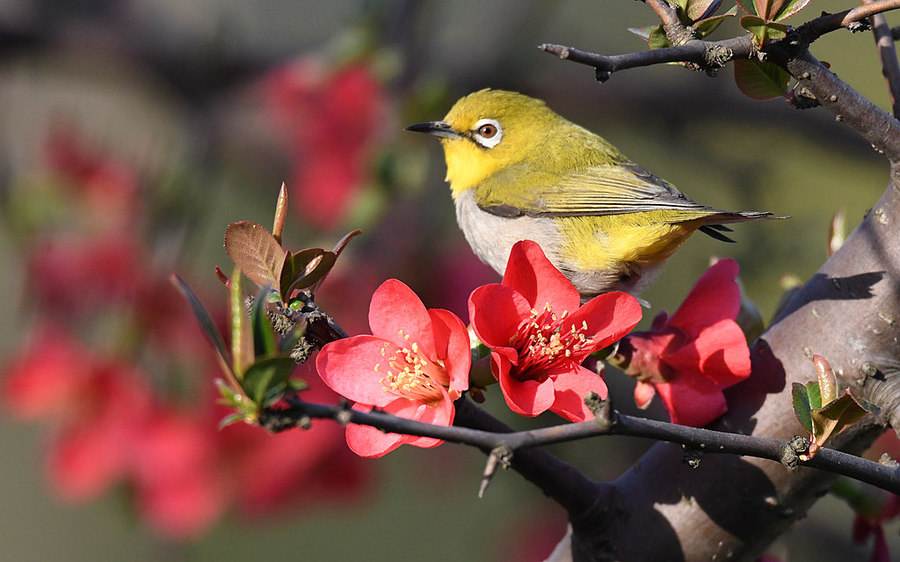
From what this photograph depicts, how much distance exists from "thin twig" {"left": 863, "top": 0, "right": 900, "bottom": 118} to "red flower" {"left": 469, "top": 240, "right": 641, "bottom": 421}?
441 mm

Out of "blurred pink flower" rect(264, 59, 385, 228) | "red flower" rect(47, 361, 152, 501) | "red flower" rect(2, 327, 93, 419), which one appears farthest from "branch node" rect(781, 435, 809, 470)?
"blurred pink flower" rect(264, 59, 385, 228)

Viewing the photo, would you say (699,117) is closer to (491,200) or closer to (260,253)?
(491,200)

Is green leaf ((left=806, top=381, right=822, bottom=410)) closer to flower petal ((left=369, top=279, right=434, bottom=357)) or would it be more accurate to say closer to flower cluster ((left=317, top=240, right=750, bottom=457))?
flower cluster ((left=317, top=240, right=750, bottom=457))

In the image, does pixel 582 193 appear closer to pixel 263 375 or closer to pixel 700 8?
pixel 700 8

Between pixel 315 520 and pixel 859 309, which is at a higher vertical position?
pixel 859 309

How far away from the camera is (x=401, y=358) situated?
48.9 inches

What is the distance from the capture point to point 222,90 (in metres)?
3.96

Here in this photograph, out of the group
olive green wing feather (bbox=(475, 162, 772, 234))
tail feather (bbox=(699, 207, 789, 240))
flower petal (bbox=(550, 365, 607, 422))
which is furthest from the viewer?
olive green wing feather (bbox=(475, 162, 772, 234))

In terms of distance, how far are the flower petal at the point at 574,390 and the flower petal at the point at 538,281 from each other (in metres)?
Result: 0.08

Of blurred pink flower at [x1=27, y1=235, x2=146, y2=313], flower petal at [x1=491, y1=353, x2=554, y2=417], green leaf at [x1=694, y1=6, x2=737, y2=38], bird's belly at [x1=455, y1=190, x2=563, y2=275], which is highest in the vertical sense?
green leaf at [x1=694, y1=6, x2=737, y2=38]

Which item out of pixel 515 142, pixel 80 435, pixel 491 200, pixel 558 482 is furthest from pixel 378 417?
pixel 80 435

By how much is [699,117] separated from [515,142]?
184 centimetres

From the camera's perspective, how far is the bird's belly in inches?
90.2

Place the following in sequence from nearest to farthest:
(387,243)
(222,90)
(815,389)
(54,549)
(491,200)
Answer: (815,389) → (491,200) → (387,243) → (222,90) → (54,549)
